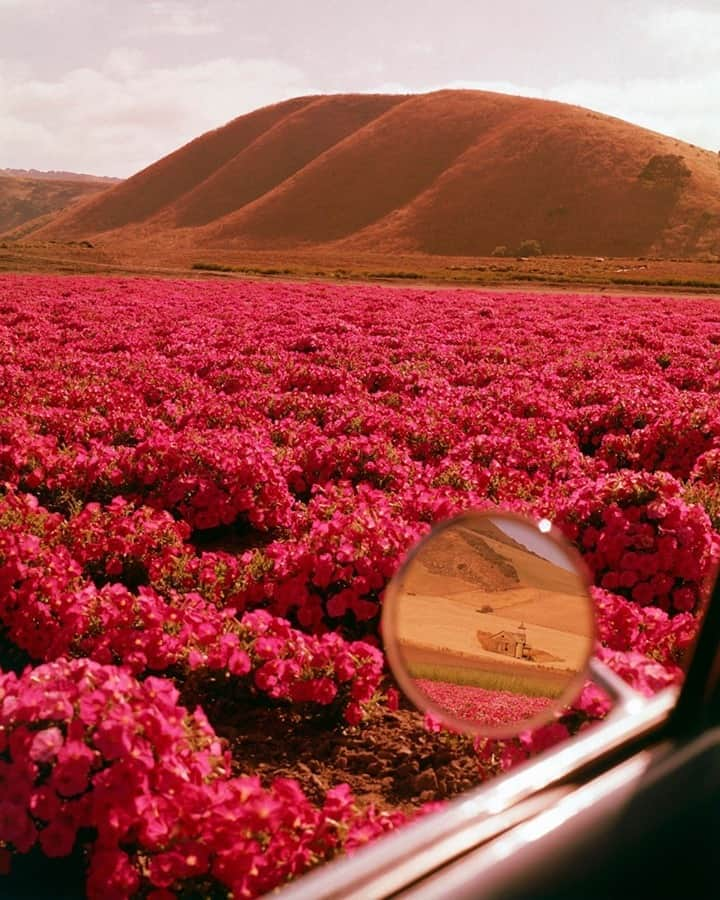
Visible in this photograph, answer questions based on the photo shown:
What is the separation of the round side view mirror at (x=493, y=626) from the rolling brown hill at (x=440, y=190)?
112104mm

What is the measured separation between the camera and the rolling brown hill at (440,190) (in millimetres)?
116375

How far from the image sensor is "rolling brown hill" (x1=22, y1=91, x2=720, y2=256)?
11638 centimetres

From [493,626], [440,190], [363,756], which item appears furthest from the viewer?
[440,190]

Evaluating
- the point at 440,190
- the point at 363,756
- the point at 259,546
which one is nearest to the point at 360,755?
the point at 363,756

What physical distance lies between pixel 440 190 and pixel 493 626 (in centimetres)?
13817

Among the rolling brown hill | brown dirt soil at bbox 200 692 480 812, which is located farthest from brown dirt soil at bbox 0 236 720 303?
brown dirt soil at bbox 200 692 480 812

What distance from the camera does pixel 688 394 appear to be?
11656 millimetres

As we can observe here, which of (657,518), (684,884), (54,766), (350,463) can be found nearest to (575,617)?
(684,884)

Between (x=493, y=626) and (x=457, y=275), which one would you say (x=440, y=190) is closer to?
(x=457, y=275)

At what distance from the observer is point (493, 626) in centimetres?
243

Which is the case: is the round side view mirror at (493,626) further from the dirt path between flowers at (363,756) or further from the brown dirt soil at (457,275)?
the brown dirt soil at (457,275)

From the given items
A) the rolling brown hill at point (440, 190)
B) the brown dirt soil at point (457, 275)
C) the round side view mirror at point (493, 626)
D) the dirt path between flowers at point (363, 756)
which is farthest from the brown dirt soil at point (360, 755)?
the rolling brown hill at point (440, 190)

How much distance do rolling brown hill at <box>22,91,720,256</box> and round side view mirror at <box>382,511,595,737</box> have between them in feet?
368

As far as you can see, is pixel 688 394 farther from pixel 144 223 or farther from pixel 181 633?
pixel 144 223
